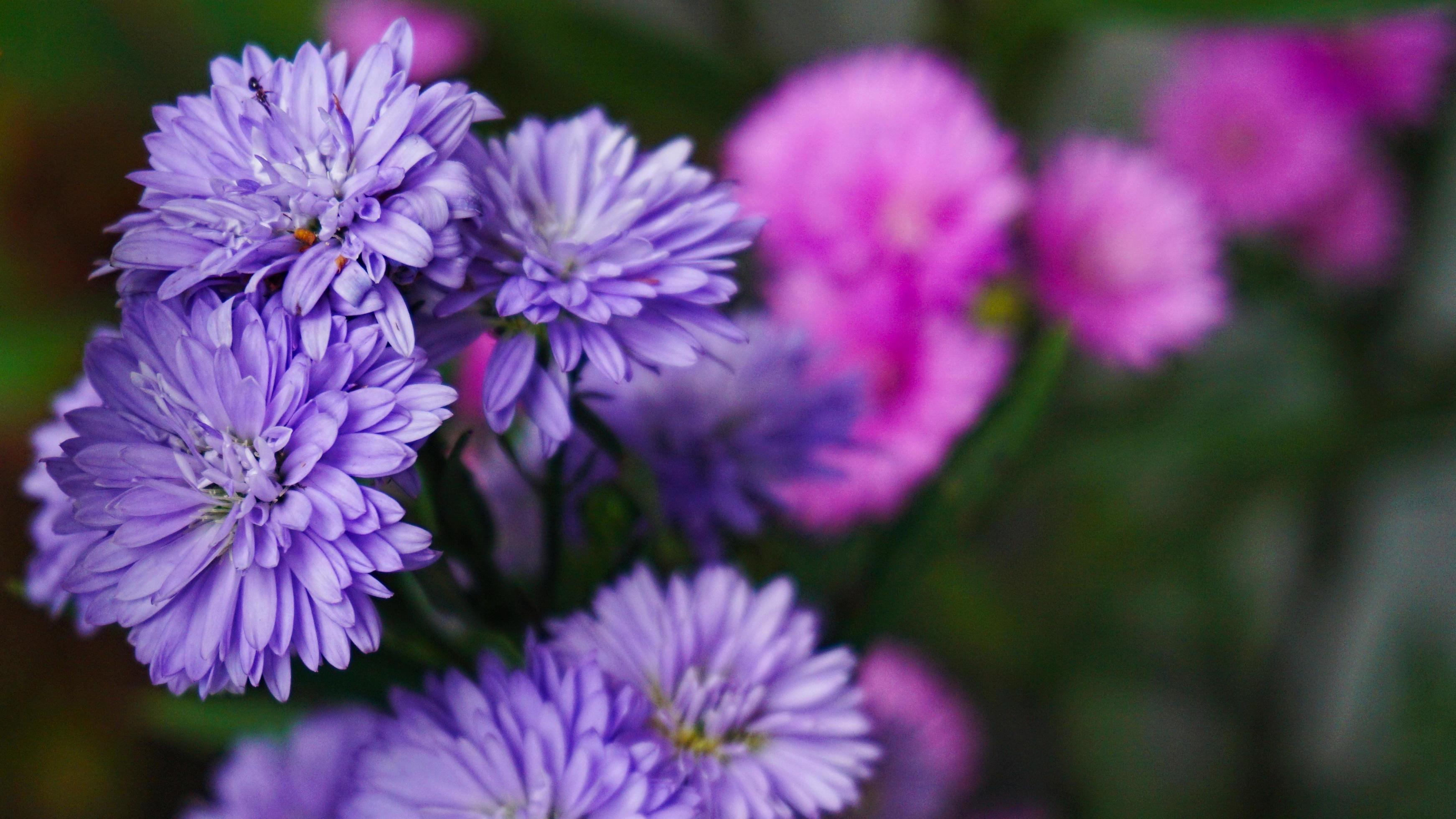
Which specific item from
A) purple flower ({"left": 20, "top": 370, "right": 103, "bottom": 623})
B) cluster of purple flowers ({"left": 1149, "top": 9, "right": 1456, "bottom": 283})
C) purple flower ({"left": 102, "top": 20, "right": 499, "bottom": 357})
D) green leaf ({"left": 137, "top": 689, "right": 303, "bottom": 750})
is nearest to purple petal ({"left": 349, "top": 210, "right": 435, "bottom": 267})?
purple flower ({"left": 102, "top": 20, "right": 499, "bottom": 357})

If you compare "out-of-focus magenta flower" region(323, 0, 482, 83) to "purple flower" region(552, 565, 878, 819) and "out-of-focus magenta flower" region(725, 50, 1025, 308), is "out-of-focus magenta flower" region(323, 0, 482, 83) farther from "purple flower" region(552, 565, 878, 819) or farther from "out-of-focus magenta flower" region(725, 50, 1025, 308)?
"purple flower" region(552, 565, 878, 819)

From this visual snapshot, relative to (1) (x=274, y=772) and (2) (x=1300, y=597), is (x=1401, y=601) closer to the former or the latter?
(2) (x=1300, y=597)

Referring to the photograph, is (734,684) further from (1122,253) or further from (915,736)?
(1122,253)

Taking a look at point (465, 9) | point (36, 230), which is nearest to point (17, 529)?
point (36, 230)

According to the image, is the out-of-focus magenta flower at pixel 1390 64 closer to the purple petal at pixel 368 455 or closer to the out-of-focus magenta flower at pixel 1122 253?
the out-of-focus magenta flower at pixel 1122 253

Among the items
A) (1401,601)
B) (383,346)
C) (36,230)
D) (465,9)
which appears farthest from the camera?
(1401,601)

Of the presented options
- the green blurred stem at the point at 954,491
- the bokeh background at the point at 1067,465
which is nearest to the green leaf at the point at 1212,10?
the bokeh background at the point at 1067,465
